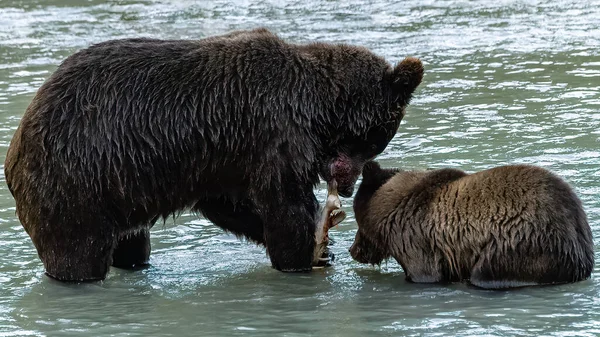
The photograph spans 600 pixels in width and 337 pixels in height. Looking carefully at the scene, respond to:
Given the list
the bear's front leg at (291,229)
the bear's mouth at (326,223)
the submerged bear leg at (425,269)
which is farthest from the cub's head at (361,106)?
the submerged bear leg at (425,269)

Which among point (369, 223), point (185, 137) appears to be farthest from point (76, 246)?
point (369, 223)

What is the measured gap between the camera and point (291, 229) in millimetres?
8383

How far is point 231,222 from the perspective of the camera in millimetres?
8938

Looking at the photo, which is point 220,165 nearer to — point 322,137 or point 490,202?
point 322,137

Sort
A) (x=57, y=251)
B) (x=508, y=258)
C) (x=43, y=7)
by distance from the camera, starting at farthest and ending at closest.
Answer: (x=43, y=7) → (x=57, y=251) → (x=508, y=258)

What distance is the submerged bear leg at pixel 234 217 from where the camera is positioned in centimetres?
886

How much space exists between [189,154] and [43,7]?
1201cm

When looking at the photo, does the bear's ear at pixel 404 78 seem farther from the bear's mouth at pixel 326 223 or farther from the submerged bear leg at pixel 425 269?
the submerged bear leg at pixel 425 269

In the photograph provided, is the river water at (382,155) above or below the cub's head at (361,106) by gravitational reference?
below

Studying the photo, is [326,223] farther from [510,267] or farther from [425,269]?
[510,267]

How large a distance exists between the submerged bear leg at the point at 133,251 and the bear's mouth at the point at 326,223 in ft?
4.00

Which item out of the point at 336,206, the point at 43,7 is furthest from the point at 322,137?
the point at 43,7

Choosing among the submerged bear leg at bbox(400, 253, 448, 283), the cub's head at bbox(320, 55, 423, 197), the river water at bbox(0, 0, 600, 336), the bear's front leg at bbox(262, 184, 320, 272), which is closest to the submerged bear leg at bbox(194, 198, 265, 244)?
the river water at bbox(0, 0, 600, 336)

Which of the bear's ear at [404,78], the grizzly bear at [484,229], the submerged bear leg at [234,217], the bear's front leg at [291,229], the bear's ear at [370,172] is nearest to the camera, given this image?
the grizzly bear at [484,229]
